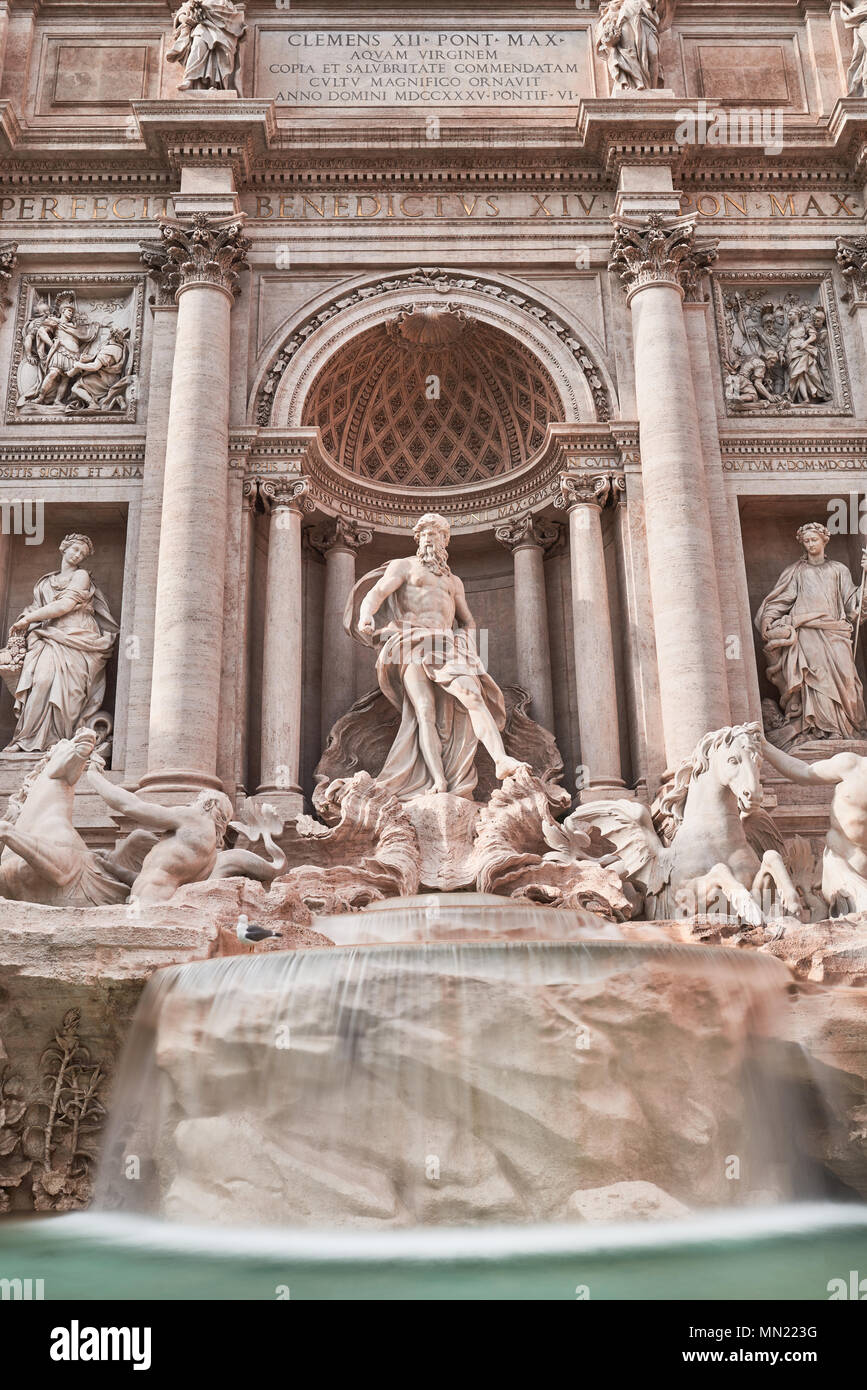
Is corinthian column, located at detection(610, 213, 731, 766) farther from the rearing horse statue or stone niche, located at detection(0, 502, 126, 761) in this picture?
stone niche, located at detection(0, 502, 126, 761)

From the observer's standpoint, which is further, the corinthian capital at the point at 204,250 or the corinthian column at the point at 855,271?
the corinthian column at the point at 855,271

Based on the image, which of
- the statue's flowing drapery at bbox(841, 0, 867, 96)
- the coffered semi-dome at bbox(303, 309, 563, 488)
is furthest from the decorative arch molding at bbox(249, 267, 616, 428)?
the statue's flowing drapery at bbox(841, 0, 867, 96)

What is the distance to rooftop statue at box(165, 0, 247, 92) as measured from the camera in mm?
16547

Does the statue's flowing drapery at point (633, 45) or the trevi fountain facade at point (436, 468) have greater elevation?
the statue's flowing drapery at point (633, 45)

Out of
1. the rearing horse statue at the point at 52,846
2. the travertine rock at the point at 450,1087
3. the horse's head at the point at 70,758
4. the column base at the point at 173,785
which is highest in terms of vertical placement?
the column base at the point at 173,785

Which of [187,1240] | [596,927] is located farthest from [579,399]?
[187,1240]

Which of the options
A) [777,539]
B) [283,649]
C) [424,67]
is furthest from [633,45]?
[283,649]

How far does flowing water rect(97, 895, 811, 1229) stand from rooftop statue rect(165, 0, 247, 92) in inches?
535

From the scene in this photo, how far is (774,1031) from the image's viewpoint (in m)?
7.83

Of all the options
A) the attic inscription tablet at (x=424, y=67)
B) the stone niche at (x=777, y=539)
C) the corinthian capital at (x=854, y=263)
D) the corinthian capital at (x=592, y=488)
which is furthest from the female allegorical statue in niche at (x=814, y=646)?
the attic inscription tablet at (x=424, y=67)

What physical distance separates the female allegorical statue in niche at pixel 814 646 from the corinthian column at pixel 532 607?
9.33ft

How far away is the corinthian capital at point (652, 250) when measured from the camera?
15938 mm

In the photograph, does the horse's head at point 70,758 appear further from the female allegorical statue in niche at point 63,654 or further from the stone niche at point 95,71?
the stone niche at point 95,71
